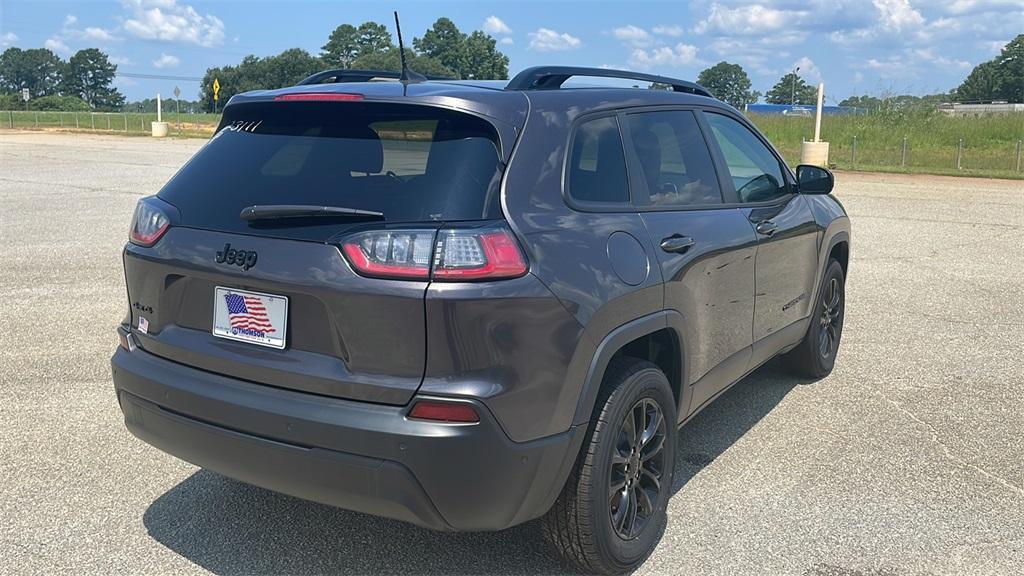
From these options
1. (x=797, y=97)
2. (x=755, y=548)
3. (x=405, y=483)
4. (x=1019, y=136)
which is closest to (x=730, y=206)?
(x=755, y=548)

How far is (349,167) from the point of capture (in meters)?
2.88

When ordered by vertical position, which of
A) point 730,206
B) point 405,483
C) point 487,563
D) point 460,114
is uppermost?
point 460,114

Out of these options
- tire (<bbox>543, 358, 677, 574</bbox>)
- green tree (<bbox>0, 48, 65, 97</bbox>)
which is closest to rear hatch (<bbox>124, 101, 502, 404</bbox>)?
tire (<bbox>543, 358, 677, 574</bbox>)

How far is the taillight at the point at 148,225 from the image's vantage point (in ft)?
10.2

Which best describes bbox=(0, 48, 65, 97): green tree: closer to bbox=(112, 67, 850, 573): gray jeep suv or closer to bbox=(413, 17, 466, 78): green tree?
bbox=(413, 17, 466, 78): green tree

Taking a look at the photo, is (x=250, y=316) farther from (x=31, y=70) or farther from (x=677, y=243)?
(x=31, y=70)

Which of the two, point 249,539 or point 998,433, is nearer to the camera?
point 249,539

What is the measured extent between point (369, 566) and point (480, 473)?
34.2 inches

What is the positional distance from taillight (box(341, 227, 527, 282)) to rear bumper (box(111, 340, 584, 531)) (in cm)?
39

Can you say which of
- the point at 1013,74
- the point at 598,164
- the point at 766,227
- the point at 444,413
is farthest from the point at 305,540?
the point at 1013,74

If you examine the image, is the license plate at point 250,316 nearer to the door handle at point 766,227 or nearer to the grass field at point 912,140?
the door handle at point 766,227

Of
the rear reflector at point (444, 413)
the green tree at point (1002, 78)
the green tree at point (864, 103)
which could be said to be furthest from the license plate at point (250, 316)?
the green tree at point (1002, 78)

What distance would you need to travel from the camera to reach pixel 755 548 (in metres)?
3.40

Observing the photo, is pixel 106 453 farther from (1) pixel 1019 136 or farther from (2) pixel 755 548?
(1) pixel 1019 136
